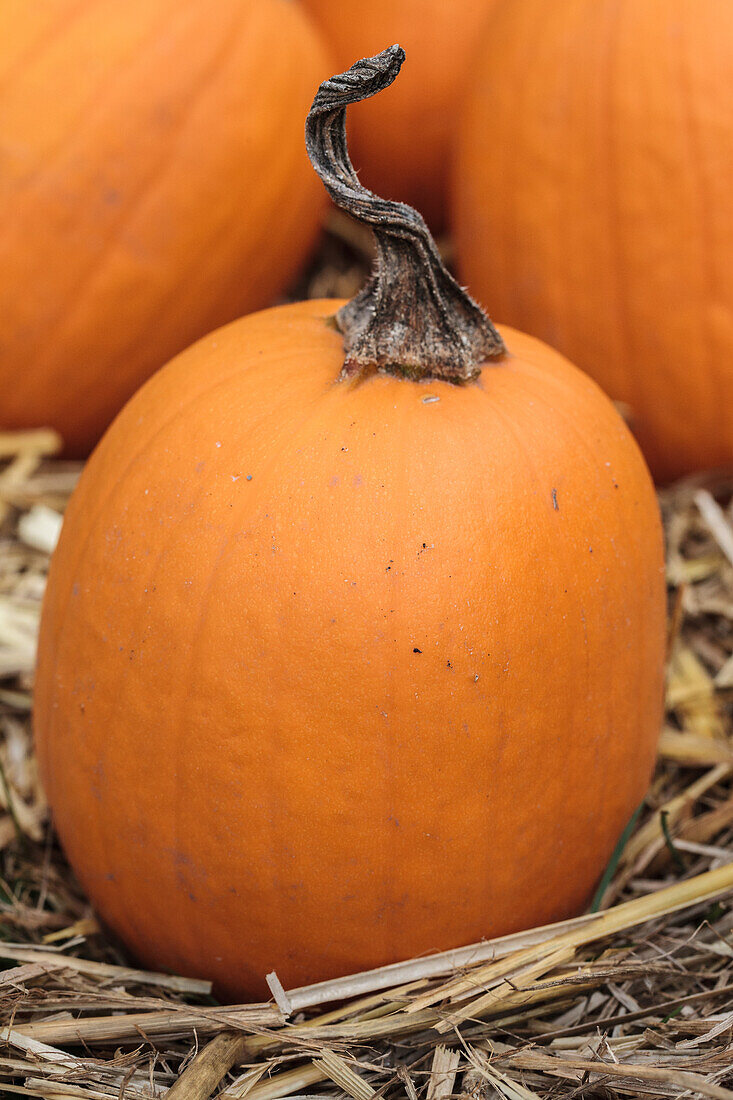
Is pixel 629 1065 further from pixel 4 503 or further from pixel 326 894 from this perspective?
pixel 4 503

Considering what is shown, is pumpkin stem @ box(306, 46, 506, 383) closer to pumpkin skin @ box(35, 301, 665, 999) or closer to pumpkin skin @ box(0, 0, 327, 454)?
pumpkin skin @ box(35, 301, 665, 999)

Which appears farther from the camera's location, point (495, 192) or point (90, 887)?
point (495, 192)

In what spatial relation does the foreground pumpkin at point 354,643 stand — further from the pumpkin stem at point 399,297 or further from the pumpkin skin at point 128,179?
the pumpkin skin at point 128,179

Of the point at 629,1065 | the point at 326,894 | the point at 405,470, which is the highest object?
the point at 405,470

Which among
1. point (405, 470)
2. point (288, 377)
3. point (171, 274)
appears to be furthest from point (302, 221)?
point (405, 470)

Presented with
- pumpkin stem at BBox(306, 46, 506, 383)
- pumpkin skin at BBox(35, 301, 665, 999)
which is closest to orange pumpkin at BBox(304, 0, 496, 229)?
pumpkin stem at BBox(306, 46, 506, 383)
